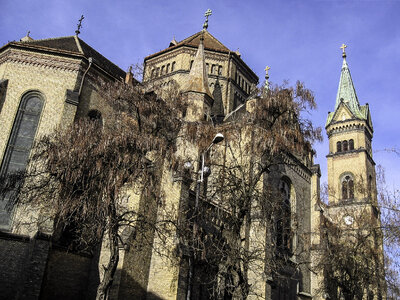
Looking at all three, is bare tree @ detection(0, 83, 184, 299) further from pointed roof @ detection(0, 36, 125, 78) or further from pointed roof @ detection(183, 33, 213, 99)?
pointed roof @ detection(183, 33, 213, 99)

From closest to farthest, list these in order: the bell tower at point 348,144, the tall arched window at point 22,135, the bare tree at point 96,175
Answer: the bare tree at point 96,175, the tall arched window at point 22,135, the bell tower at point 348,144

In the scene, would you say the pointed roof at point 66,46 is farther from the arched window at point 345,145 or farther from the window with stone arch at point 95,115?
the arched window at point 345,145

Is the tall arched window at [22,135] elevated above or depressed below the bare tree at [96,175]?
above

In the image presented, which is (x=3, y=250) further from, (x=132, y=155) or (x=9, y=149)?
(x=132, y=155)

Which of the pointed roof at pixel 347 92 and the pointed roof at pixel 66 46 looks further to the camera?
the pointed roof at pixel 347 92

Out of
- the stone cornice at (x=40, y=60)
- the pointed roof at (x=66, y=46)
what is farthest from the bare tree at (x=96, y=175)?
the pointed roof at (x=66, y=46)

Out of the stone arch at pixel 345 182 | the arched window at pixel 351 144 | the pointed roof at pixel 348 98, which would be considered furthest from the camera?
the pointed roof at pixel 348 98

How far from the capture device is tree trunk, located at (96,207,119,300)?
11688mm

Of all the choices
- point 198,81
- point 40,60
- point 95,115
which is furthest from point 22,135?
point 198,81

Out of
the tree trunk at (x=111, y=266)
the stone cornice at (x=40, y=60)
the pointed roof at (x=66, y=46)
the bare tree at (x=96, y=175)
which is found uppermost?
the pointed roof at (x=66, y=46)

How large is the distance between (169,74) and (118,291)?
20.6 metres

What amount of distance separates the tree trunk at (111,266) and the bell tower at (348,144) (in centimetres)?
3787

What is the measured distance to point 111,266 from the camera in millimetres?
12016

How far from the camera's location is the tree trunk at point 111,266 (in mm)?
11688
